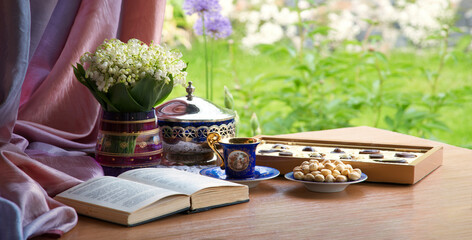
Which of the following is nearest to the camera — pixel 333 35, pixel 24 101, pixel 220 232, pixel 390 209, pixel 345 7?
pixel 220 232

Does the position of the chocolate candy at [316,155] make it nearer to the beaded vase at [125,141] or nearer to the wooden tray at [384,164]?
the wooden tray at [384,164]

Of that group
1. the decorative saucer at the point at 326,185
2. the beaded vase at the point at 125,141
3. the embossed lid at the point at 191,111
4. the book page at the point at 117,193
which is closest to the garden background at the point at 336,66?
the embossed lid at the point at 191,111

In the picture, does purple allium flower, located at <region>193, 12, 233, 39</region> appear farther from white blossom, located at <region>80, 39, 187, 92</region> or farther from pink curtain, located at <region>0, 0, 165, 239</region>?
white blossom, located at <region>80, 39, 187, 92</region>

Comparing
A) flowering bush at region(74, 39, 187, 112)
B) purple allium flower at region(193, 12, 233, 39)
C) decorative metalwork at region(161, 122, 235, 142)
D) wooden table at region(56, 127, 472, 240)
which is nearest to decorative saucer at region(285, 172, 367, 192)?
wooden table at region(56, 127, 472, 240)

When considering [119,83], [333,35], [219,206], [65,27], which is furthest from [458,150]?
[333,35]

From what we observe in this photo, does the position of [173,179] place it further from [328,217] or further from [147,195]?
[328,217]

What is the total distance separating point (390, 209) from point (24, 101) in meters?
1.07

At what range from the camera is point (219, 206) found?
1.21 m

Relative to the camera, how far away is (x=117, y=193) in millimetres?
1146

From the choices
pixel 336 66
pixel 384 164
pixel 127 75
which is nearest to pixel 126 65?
pixel 127 75

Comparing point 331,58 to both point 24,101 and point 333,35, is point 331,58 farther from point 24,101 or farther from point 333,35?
point 24,101

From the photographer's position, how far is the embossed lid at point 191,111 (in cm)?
152

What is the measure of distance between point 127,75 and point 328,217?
0.57 m

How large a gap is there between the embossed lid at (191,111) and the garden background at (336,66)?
219mm
